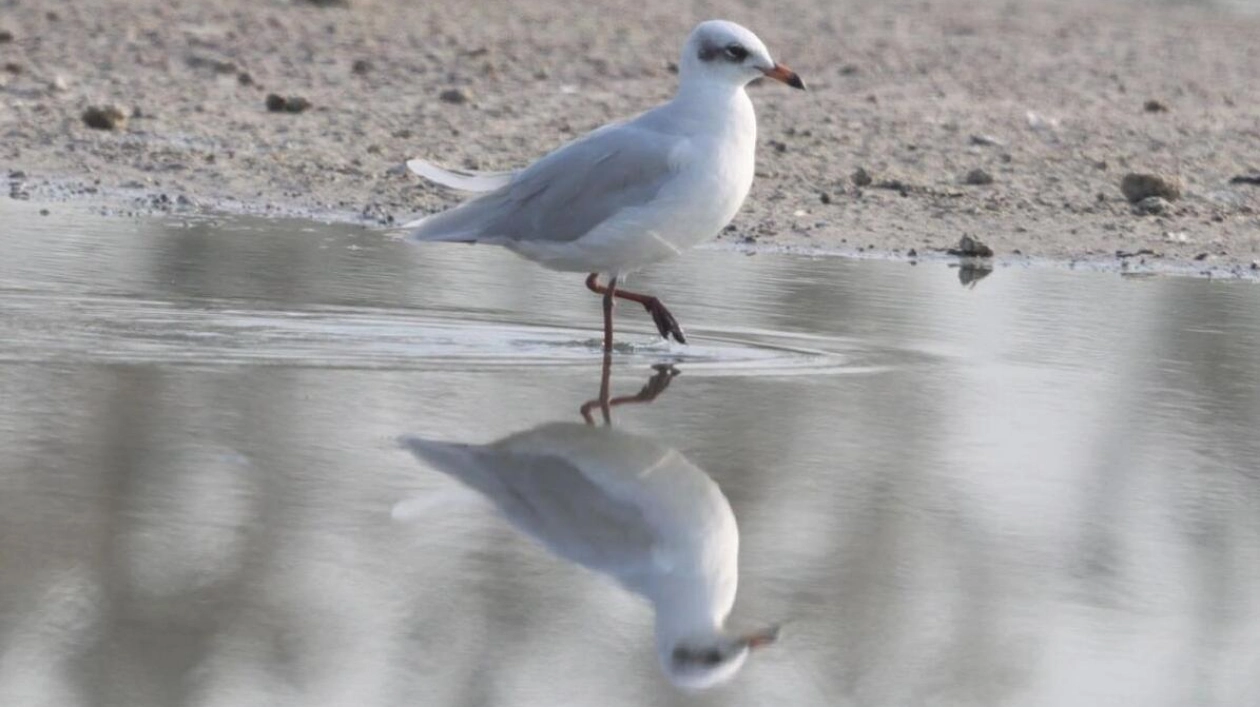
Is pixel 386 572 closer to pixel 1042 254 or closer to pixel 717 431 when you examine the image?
pixel 717 431

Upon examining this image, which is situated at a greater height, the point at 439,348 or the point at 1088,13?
the point at 1088,13

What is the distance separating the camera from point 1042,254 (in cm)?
1002

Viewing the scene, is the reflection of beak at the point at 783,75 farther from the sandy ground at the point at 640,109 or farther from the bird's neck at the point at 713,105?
the sandy ground at the point at 640,109

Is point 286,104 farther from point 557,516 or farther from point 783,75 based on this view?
point 557,516

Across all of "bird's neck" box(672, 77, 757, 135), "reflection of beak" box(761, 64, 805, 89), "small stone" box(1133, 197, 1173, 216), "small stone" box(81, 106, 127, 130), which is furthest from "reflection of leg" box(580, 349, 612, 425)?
"small stone" box(81, 106, 127, 130)

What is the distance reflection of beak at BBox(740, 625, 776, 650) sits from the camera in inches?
169

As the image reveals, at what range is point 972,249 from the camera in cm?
980

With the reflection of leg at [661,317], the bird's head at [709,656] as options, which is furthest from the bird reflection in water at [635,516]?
the reflection of leg at [661,317]

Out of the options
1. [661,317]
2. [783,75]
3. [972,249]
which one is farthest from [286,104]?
[661,317]

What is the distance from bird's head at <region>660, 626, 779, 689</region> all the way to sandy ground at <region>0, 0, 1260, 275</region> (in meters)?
5.65

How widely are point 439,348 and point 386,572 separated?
2511 mm

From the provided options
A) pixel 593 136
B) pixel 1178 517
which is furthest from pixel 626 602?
pixel 593 136

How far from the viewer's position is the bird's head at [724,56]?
7.44m

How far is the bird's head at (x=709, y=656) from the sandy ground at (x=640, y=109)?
5650mm
